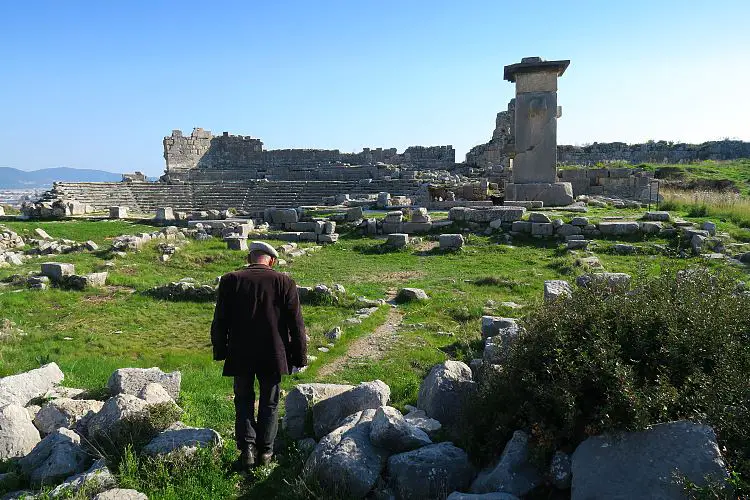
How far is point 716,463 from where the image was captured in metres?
2.81

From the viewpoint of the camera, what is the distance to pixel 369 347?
25.6ft

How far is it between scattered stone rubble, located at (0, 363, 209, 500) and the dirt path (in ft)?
7.31

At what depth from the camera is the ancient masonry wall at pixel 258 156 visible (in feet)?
141

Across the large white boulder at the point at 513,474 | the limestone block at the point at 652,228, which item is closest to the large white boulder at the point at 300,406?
the large white boulder at the point at 513,474

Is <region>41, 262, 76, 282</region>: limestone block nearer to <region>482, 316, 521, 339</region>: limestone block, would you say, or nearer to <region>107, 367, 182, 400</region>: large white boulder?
<region>107, 367, 182, 400</region>: large white boulder

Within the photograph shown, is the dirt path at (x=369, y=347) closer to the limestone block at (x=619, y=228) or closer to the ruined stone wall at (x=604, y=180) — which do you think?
the limestone block at (x=619, y=228)

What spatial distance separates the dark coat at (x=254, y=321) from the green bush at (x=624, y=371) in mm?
1660

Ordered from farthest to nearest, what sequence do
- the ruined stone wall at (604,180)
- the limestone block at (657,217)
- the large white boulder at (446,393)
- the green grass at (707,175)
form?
the ruined stone wall at (604,180)
the green grass at (707,175)
the limestone block at (657,217)
the large white boulder at (446,393)

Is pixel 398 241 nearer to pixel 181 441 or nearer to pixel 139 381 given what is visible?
pixel 139 381

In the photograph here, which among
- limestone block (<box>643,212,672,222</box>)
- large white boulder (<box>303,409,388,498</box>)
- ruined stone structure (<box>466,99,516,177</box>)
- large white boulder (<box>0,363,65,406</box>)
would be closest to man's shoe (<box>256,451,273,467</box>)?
large white boulder (<box>303,409,388,498</box>)

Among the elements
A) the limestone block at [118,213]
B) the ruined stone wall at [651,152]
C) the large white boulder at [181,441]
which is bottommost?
the large white boulder at [181,441]

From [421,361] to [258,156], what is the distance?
41.5 m

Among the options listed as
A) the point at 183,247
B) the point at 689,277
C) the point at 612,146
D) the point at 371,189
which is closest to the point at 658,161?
the point at 612,146

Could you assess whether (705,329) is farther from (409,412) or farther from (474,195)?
(474,195)
